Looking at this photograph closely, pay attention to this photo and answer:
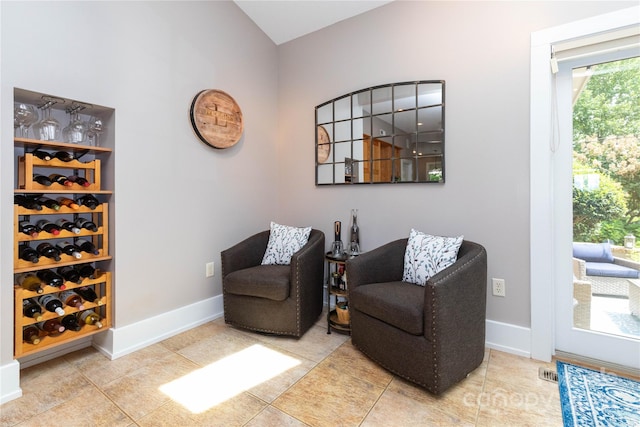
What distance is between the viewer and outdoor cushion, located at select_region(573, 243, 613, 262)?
1937 mm

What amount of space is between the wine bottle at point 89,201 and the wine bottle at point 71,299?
0.54 m

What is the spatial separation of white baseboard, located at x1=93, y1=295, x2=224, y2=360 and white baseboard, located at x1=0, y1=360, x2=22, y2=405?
0.45 meters

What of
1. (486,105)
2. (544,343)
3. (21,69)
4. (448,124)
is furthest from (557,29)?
(21,69)

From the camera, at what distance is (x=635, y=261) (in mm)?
1866

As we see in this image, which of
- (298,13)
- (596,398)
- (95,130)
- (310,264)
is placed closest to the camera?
(596,398)

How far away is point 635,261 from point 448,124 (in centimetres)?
140

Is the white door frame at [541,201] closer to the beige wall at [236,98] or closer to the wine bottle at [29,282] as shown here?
the beige wall at [236,98]

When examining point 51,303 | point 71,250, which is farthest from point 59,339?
point 71,250

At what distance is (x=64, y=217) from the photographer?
2.06 meters

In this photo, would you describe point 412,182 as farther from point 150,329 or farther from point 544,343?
point 150,329

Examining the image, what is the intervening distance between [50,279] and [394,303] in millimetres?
1987

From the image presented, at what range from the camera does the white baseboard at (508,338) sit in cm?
202

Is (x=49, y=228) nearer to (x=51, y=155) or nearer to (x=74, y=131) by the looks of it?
(x=51, y=155)

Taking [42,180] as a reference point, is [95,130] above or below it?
above
